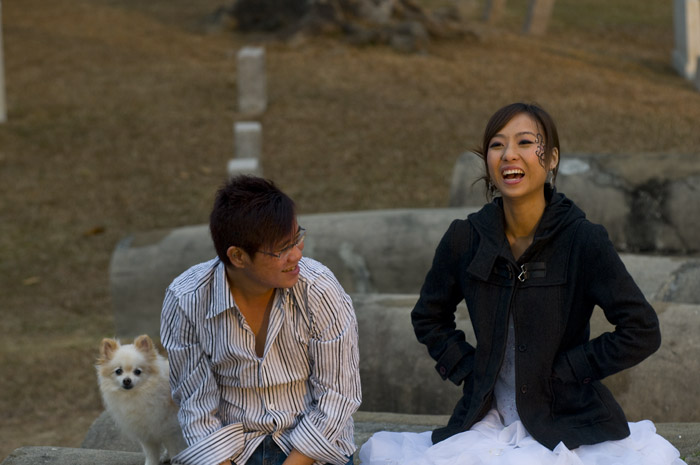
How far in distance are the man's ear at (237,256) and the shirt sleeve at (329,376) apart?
0.72 ft

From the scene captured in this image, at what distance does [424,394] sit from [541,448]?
1385 mm

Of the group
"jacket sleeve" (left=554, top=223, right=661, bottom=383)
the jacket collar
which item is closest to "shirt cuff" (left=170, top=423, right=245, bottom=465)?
the jacket collar

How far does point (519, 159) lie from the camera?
8.42ft

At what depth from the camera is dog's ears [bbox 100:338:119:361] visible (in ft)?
10.2

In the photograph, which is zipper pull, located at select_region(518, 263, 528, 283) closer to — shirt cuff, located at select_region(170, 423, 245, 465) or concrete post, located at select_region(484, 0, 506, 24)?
shirt cuff, located at select_region(170, 423, 245, 465)

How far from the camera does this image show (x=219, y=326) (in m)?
2.56

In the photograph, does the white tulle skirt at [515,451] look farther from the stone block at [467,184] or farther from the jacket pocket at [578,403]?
the stone block at [467,184]

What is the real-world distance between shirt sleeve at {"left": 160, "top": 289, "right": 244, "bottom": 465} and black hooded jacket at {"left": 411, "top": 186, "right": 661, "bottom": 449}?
23.9 inches

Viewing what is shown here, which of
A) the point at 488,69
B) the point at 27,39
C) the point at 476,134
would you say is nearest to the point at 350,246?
the point at 476,134

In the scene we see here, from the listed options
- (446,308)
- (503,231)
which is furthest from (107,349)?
(503,231)

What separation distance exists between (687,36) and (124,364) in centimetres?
990

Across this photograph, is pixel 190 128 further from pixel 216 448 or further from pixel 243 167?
pixel 216 448

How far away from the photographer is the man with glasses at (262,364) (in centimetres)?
255

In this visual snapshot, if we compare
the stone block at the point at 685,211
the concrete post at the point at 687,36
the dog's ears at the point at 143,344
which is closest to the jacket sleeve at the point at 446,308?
the dog's ears at the point at 143,344
